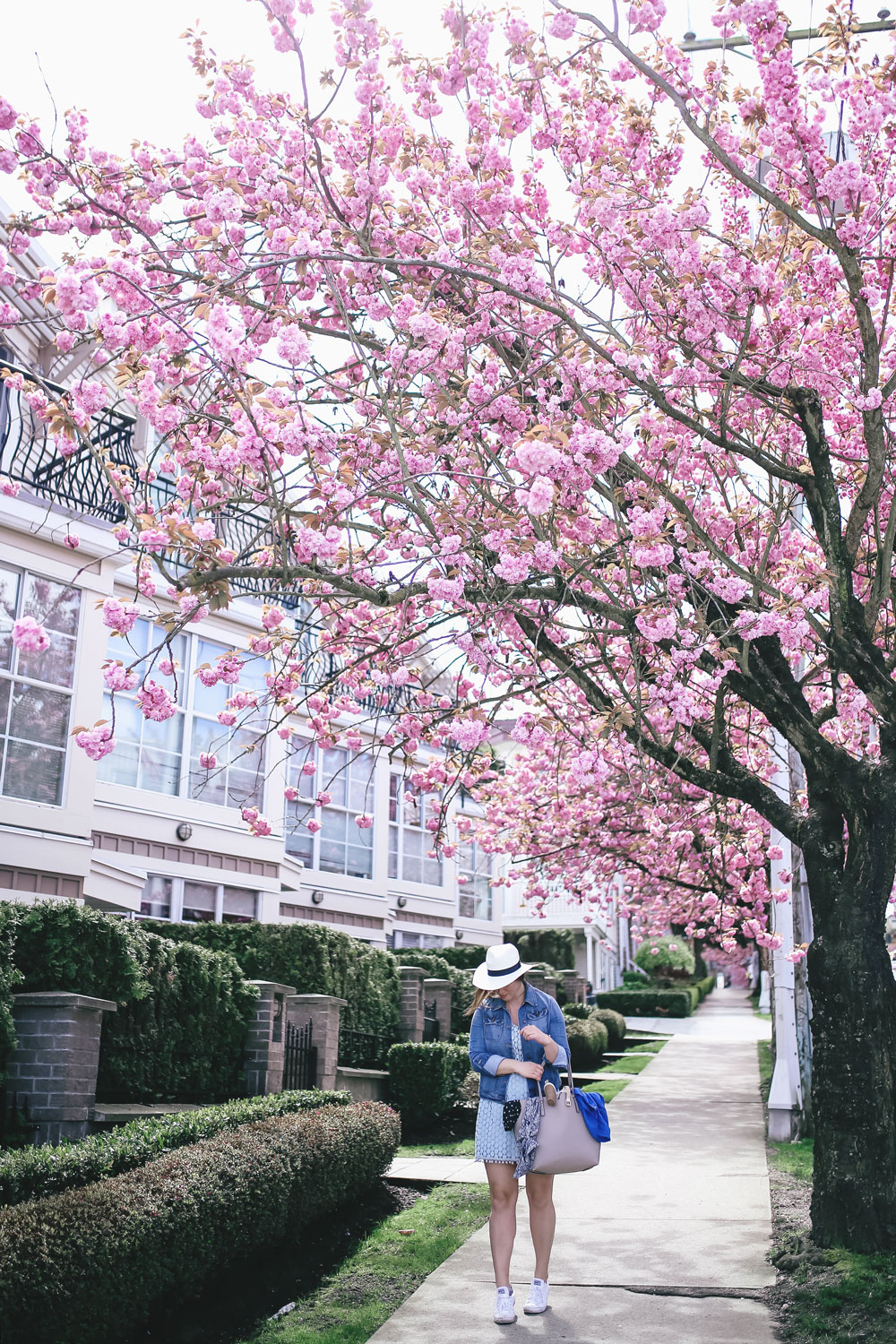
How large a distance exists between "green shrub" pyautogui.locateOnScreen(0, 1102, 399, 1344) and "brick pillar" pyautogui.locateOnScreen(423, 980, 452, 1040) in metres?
7.25

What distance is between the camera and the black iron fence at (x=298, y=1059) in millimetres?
10227

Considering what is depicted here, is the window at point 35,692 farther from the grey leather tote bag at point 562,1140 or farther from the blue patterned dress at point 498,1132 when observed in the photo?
the grey leather tote bag at point 562,1140

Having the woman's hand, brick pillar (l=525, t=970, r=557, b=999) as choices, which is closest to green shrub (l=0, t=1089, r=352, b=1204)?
the woman's hand

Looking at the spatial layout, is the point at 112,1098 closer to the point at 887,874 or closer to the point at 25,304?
the point at 887,874

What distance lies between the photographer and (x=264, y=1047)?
9.67 meters

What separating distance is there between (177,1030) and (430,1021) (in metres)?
6.39

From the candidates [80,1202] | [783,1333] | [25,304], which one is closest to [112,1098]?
[80,1202]

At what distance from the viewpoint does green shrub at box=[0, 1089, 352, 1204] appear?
5.32 metres

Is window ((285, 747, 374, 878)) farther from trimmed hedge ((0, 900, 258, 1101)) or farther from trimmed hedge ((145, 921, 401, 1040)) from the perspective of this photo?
trimmed hedge ((0, 900, 258, 1101))

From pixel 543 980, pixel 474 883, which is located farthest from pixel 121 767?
pixel 474 883

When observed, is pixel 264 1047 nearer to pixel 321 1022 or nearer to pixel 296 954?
pixel 321 1022

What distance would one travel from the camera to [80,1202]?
193 inches

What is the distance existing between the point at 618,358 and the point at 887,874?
3438mm

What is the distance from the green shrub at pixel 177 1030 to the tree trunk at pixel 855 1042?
474 cm
